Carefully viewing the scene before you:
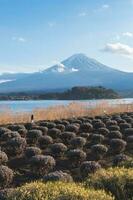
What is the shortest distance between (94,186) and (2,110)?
2376 cm

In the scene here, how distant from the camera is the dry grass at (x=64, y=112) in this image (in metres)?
31.1

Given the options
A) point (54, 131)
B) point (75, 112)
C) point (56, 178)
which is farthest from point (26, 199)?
point (75, 112)

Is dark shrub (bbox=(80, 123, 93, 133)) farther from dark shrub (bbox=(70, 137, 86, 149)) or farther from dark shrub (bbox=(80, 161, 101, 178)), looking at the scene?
dark shrub (bbox=(80, 161, 101, 178))

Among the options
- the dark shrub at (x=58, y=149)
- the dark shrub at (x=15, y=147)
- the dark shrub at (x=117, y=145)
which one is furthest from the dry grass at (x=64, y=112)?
the dark shrub at (x=58, y=149)

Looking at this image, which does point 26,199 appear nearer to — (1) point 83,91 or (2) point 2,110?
(2) point 2,110

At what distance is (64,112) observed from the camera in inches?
1362

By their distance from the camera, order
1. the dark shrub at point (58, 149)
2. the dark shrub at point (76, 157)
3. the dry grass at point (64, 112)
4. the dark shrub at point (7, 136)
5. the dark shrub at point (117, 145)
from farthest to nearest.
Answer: the dry grass at point (64, 112) → the dark shrub at point (7, 136) → the dark shrub at point (117, 145) → the dark shrub at point (58, 149) → the dark shrub at point (76, 157)

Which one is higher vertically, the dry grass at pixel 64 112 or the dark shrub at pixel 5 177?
the dry grass at pixel 64 112

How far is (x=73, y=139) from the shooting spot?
746 inches

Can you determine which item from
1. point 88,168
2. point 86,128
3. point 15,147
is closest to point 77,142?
point 15,147

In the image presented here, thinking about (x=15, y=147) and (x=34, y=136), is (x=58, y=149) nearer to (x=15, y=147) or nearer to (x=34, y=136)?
(x=15, y=147)

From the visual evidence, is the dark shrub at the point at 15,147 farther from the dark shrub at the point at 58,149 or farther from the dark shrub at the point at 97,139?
the dark shrub at the point at 97,139

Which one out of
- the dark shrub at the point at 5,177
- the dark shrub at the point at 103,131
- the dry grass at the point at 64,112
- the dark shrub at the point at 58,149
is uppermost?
the dry grass at the point at 64,112

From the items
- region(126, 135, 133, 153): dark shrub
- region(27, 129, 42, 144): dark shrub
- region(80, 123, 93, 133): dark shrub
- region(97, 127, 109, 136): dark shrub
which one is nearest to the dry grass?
region(80, 123, 93, 133): dark shrub
